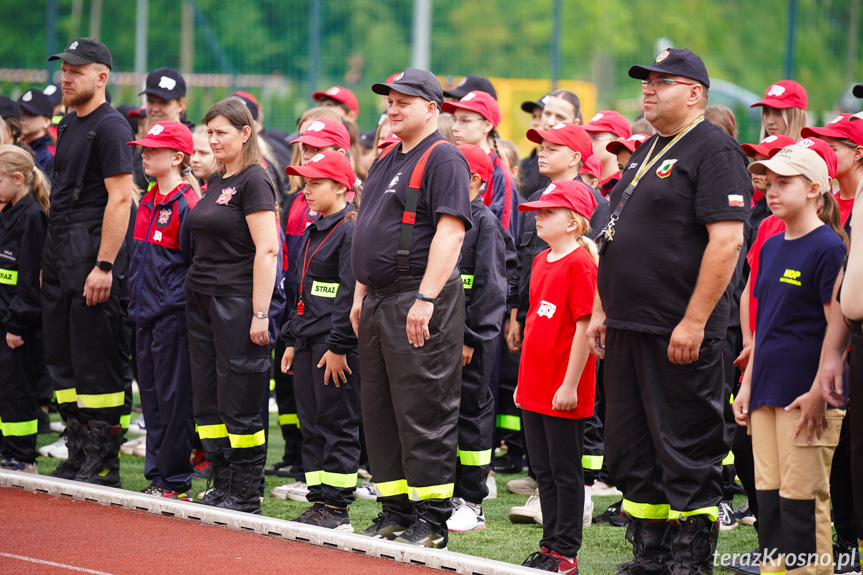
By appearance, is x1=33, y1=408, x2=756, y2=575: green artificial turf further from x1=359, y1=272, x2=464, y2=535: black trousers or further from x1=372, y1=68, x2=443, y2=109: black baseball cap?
x1=372, y1=68, x2=443, y2=109: black baseball cap

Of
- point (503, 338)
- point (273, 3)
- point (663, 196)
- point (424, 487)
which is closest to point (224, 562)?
point (424, 487)

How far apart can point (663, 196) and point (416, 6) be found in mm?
14819

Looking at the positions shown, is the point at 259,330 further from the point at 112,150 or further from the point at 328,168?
the point at 112,150

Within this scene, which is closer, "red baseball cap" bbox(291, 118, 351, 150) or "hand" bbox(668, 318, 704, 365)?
"hand" bbox(668, 318, 704, 365)

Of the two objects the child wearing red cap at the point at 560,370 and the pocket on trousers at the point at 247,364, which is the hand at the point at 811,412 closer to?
the child wearing red cap at the point at 560,370

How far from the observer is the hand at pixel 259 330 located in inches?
244

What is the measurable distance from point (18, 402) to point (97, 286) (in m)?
1.25

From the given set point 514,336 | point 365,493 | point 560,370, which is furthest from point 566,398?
point 365,493

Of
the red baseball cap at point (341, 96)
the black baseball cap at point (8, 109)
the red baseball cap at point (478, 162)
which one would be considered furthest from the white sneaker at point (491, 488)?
the black baseball cap at point (8, 109)

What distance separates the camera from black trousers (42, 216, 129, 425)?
273 inches

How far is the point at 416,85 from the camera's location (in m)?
5.46

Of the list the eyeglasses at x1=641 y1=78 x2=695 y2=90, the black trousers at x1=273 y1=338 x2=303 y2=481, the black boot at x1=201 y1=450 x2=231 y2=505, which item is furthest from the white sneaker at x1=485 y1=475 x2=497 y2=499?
the eyeglasses at x1=641 y1=78 x2=695 y2=90

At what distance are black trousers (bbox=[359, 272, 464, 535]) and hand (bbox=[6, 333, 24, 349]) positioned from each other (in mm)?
3118

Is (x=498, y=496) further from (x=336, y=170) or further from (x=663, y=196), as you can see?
→ (x=663, y=196)
